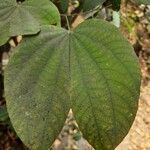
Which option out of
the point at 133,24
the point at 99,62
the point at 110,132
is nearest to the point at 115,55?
the point at 99,62

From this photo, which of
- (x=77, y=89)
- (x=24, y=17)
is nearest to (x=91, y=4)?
(x=24, y=17)

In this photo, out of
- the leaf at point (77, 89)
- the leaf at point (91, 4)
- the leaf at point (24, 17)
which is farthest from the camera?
the leaf at point (91, 4)

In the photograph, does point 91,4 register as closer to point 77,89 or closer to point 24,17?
point 24,17

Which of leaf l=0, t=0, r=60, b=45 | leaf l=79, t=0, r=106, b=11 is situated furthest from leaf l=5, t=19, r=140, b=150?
leaf l=79, t=0, r=106, b=11

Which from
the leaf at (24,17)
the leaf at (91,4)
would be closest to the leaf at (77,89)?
the leaf at (24,17)

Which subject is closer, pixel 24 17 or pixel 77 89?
pixel 77 89

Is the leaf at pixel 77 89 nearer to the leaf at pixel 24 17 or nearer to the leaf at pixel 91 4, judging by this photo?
the leaf at pixel 24 17
